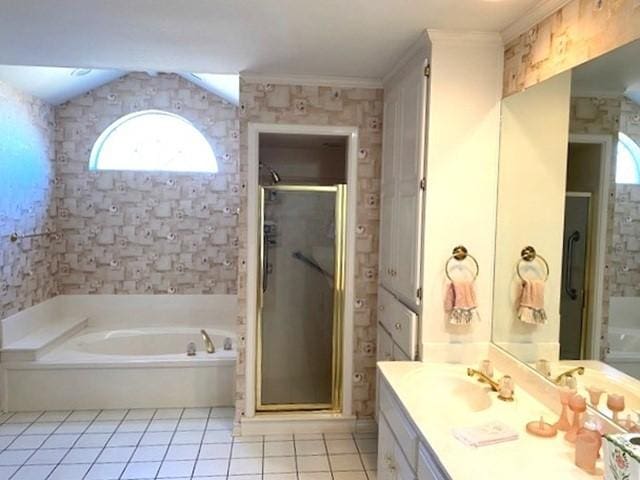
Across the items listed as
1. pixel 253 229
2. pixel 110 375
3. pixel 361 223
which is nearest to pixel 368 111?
pixel 361 223

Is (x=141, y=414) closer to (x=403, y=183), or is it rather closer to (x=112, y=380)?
(x=112, y=380)

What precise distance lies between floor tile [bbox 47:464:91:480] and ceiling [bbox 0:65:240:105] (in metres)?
2.55

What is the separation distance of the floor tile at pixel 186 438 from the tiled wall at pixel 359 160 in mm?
284

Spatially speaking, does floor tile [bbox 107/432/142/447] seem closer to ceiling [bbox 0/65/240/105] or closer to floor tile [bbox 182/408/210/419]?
floor tile [bbox 182/408/210/419]

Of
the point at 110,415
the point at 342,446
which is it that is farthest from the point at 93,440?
the point at 342,446

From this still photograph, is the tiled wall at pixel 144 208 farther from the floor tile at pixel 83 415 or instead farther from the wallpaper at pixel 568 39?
the wallpaper at pixel 568 39

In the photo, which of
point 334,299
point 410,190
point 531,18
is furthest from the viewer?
point 334,299

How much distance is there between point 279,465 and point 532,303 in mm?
1736

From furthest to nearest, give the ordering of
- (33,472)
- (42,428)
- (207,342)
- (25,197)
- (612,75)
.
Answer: (207,342) < (25,197) < (42,428) < (33,472) < (612,75)

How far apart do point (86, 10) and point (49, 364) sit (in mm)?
2585

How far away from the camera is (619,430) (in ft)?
4.86

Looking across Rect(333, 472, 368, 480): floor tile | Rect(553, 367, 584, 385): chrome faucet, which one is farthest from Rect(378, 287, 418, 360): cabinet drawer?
Rect(333, 472, 368, 480): floor tile

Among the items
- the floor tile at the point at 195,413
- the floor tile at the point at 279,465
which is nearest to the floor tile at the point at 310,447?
the floor tile at the point at 279,465

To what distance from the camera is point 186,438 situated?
3.22 m
